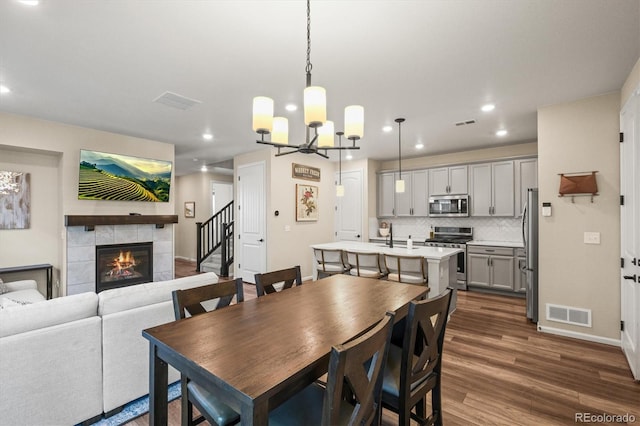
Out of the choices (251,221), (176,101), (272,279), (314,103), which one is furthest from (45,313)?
(251,221)

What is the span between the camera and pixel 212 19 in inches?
81.3

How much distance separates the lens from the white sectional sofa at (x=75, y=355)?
1705mm

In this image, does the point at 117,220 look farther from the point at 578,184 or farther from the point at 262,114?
the point at 578,184

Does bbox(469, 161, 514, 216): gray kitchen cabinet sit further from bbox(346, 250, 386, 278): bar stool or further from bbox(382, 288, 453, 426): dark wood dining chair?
bbox(382, 288, 453, 426): dark wood dining chair

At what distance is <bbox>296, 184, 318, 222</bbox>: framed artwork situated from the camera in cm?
625

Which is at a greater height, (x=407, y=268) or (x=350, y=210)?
(x=350, y=210)

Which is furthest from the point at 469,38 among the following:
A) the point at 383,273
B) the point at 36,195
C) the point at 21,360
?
the point at 36,195

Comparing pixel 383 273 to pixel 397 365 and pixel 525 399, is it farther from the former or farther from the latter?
pixel 397 365

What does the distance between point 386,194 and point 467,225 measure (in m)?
1.81

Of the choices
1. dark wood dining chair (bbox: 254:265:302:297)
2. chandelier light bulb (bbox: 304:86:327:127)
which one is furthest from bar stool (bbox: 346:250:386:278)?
chandelier light bulb (bbox: 304:86:327:127)

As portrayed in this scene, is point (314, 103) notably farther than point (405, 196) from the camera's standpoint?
No

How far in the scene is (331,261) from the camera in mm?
4395

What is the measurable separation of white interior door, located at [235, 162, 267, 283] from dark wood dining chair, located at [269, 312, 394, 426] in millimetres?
4495

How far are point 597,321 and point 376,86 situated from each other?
346cm
